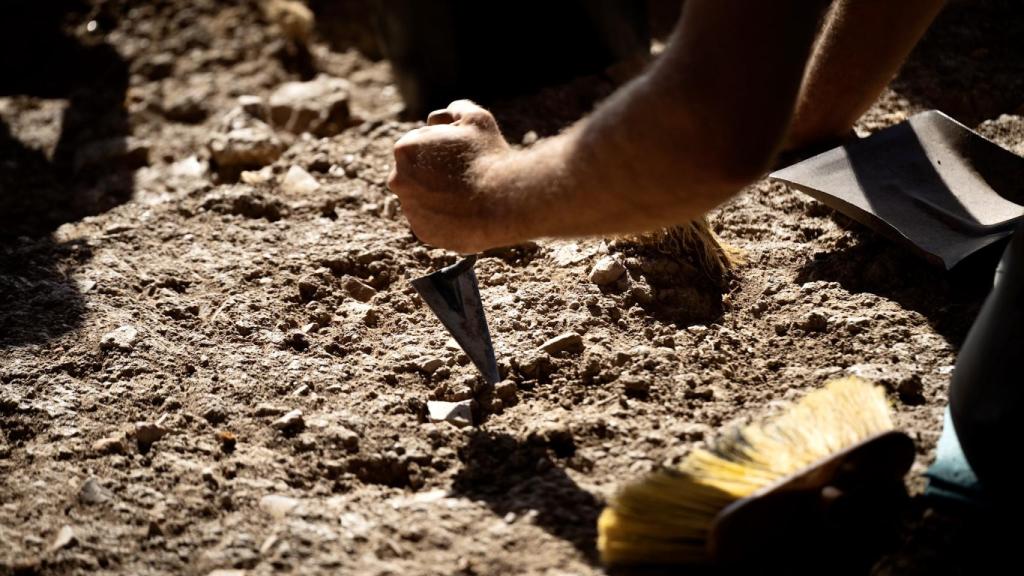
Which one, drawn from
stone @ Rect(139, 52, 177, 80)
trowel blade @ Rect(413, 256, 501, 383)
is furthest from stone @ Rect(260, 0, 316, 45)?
trowel blade @ Rect(413, 256, 501, 383)

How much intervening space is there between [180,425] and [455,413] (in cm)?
49

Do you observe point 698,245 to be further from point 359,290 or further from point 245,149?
point 245,149

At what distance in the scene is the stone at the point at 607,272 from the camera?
6.26 feet

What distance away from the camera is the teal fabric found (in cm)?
131

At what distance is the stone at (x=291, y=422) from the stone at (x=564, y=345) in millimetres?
471

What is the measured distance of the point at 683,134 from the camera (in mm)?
1244

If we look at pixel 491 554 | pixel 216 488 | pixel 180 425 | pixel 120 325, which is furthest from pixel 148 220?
pixel 491 554

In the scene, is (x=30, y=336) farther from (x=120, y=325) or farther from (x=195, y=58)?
(x=195, y=58)

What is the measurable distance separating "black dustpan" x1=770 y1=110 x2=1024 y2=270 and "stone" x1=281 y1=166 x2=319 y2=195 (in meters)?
1.16

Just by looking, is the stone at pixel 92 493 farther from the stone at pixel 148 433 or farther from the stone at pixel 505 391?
the stone at pixel 505 391

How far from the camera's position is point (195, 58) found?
11.6 ft

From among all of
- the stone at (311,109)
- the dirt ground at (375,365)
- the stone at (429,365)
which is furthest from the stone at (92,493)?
the stone at (311,109)

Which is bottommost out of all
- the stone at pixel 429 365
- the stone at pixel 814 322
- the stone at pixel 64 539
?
the stone at pixel 64 539

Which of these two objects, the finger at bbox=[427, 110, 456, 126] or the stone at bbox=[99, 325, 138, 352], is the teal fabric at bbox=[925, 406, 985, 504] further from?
the stone at bbox=[99, 325, 138, 352]
